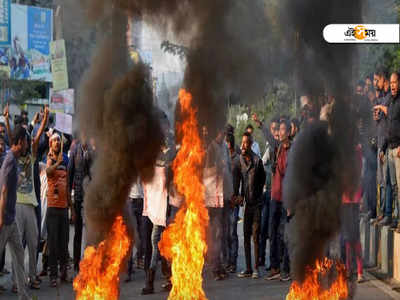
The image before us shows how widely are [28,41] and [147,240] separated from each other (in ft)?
76.1

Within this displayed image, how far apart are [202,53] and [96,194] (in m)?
2.03

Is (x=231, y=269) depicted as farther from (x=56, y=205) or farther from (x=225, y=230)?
(x=56, y=205)

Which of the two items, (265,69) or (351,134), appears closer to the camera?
(351,134)

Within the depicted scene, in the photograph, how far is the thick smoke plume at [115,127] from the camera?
23.5ft

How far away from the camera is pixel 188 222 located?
8.03 metres

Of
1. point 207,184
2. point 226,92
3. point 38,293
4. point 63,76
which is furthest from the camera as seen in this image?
point 63,76

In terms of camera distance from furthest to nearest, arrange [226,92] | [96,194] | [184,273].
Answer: [226,92] < [184,273] < [96,194]

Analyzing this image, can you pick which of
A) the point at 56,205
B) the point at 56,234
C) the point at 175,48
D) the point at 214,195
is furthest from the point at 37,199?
the point at 175,48

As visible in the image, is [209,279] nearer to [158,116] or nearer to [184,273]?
[184,273]

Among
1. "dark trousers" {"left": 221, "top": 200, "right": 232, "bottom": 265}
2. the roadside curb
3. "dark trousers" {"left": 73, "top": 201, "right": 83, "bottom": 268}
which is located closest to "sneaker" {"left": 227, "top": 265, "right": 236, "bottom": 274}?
"dark trousers" {"left": 221, "top": 200, "right": 232, "bottom": 265}

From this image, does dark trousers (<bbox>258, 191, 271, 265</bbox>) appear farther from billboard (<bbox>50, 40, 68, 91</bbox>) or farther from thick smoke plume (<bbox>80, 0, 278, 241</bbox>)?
billboard (<bbox>50, 40, 68, 91</bbox>)

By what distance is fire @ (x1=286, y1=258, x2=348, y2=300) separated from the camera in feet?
23.8

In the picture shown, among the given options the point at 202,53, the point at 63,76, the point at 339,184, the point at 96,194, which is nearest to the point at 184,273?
the point at 96,194

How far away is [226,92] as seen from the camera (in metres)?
8.21
